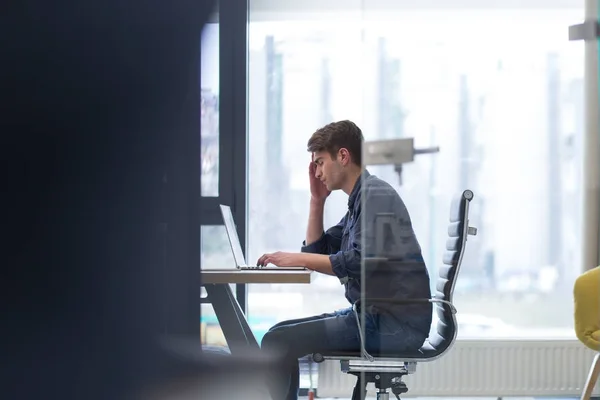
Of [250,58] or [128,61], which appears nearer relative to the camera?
[128,61]

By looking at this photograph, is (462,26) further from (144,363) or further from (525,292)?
(144,363)

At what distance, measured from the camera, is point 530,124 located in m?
2.02

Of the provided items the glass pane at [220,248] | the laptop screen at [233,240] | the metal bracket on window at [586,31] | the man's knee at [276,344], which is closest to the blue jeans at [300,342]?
the man's knee at [276,344]

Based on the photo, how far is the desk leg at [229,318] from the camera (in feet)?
8.24

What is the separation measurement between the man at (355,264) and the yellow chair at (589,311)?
1.17 ft

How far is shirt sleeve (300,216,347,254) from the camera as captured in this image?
10.4 ft

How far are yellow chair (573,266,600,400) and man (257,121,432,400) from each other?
0.36m

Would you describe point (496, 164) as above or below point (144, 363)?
above

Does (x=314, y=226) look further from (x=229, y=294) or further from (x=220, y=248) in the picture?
(x=229, y=294)

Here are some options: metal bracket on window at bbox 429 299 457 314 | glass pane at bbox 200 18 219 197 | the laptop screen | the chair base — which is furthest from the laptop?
metal bracket on window at bbox 429 299 457 314

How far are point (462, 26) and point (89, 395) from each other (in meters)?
1.23

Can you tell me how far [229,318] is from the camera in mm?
2559

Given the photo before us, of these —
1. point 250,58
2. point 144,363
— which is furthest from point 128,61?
point 250,58

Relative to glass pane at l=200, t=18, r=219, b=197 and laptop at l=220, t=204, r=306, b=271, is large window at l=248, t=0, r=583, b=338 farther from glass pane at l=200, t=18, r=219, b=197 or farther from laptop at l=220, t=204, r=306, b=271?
glass pane at l=200, t=18, r=219, b=197
